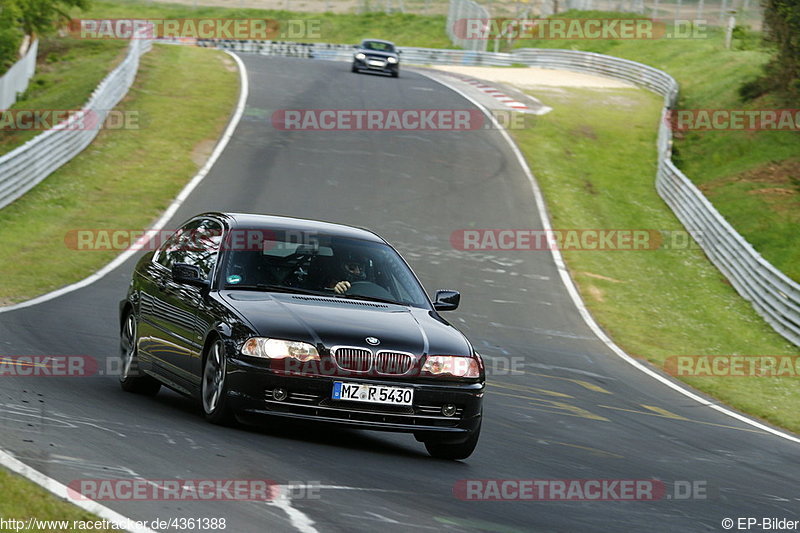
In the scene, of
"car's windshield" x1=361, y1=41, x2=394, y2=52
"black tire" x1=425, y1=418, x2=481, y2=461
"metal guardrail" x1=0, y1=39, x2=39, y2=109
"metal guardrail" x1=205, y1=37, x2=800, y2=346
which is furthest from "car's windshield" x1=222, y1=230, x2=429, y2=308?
"car's windshield" x1=361, y1=41, x2=394, y2=52

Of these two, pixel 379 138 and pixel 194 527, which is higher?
pixel 194 527

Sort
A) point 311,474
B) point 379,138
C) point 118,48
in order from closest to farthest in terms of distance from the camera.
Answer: point 311,474, point 379,138, point 118,48

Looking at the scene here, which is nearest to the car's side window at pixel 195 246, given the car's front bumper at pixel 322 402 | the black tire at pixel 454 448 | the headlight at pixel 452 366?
the car's front bumper at pixel 322 402

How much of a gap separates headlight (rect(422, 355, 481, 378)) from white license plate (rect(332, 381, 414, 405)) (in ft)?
0.73

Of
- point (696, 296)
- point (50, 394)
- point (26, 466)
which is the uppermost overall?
point (26, 466)

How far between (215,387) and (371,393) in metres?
1.13

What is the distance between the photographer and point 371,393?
817 centimetres

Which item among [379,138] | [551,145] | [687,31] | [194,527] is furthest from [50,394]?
[687,31]

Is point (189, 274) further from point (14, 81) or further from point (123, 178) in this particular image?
point (14, 81)

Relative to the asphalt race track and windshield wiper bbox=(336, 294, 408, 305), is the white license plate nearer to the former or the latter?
the asphalt race track

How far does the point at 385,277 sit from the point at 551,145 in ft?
90.6

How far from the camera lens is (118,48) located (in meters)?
49.0

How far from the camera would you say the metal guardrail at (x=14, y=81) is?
40.5 metres

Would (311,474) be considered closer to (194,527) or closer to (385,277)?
(194,527)
